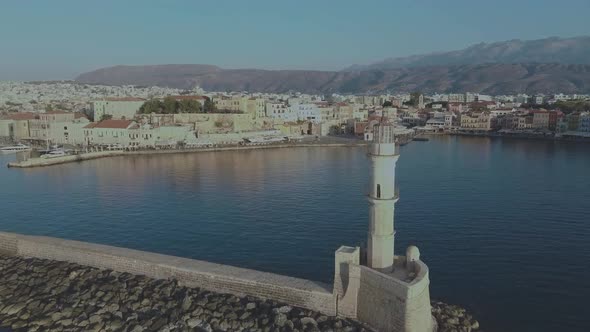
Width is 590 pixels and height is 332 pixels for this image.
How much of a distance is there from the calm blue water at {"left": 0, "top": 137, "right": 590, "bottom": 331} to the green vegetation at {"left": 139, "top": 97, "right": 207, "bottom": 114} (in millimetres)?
14730

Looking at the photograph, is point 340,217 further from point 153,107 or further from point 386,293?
point 153,107

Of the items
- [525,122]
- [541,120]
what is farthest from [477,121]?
[541,120]

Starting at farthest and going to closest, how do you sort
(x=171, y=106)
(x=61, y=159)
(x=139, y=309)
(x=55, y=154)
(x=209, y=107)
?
(x=209, y=107)
(x=171, y=106)
(x=55, y=154)
(x=61, y=159)
(x=139, y=309)

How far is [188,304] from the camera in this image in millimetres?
8891

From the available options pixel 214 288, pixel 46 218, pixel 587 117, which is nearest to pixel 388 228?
pixel 214 288

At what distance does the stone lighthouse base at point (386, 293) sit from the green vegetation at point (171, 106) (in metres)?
37.8

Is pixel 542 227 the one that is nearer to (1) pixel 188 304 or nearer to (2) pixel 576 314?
(2) pixel 576 314

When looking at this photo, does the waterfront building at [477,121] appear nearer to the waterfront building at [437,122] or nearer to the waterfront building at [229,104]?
the waterfront building at [437,122]

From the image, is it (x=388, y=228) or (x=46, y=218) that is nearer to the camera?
(x=388, y=228)

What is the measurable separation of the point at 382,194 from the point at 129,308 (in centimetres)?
493

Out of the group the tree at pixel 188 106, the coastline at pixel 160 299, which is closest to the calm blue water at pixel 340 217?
the coastline at pixel 160 299

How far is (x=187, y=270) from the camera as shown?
31.9ft

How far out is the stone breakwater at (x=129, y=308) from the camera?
27.3 feet

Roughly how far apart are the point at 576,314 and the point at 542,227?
5.99m
